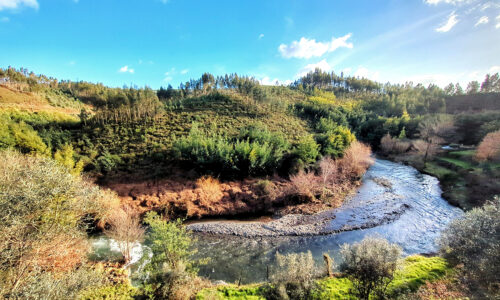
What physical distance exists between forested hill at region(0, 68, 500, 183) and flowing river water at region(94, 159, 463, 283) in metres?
8.86

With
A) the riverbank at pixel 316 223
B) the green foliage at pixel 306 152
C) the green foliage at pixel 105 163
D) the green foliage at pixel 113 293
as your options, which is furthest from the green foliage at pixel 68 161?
the green foliage at pixel 306 152

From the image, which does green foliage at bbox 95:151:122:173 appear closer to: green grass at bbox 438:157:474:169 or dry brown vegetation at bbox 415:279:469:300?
dry brown vegetation at bbox 415:279:469:300

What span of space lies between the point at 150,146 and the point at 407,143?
195 ft

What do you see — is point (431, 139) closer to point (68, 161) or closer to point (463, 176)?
point (463, 176)

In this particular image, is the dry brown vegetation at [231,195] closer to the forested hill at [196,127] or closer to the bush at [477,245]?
the forested hill at [196,127]

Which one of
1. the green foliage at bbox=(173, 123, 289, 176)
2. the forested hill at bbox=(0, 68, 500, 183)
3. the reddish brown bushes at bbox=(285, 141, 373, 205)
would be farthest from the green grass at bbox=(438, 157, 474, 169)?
the green foliage at bbox=(173, 123, 289, 176)

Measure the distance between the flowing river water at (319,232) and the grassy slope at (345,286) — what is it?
2.96 metres

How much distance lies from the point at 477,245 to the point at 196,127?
37.6 m

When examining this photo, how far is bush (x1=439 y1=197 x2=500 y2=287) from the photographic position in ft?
27.1

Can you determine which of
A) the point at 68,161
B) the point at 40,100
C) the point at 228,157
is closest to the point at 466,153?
the point at 228,157

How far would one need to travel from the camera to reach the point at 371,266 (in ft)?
28.2

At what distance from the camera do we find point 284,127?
4862 centimetres

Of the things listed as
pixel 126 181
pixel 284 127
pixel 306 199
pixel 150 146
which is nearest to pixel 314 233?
pixel 306 199

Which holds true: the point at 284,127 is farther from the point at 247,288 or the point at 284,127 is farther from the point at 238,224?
the point at 247,288
